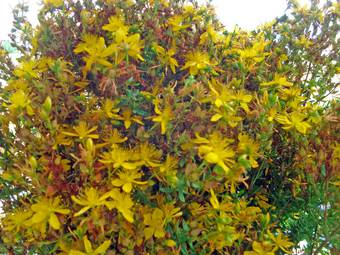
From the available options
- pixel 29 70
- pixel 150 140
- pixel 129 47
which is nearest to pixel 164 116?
pixel 150 140

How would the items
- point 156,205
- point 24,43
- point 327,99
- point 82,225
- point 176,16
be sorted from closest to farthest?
point 82,225 → point 156,205 → point 176,16 → point 24,43 → point 327,99

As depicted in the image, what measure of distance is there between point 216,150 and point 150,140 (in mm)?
227

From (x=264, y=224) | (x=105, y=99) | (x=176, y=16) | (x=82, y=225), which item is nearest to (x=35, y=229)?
(x=82, y=225)

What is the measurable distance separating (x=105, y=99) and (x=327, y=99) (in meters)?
1.03

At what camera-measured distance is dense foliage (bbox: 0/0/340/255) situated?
1288 mm

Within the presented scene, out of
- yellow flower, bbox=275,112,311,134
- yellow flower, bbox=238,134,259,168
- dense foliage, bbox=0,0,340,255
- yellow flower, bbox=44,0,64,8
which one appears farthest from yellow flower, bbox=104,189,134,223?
yellow flower, bbox=44,0,64,8

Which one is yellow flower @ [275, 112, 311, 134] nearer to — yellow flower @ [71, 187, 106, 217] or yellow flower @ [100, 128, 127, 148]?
yellow flower @ [100, 128, 127, 148]

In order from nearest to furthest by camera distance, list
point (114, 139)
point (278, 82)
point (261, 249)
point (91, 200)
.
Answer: point (91, 200), point (114, 139), point (261, 249), point (278, 82)

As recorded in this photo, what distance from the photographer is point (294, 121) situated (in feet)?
5.03

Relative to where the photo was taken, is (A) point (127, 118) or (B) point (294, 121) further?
(B) point (294, 121)

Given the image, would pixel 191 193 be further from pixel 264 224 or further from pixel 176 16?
pixel 176 16

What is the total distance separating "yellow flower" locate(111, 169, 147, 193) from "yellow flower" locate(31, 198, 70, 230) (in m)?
0.16

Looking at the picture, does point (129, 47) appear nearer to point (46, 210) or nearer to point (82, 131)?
point (82, 131)

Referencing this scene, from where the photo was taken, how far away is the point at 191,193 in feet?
4.52
